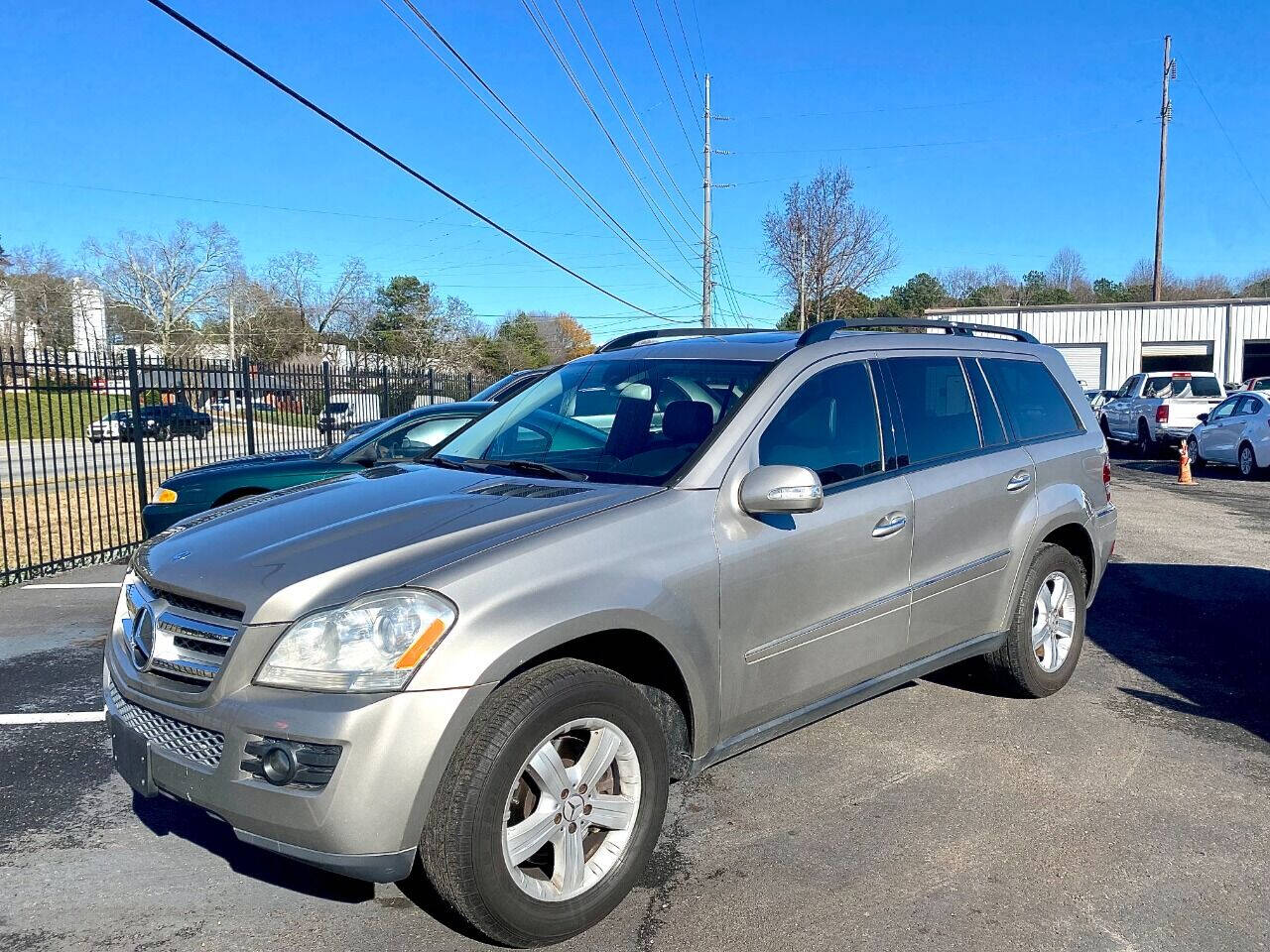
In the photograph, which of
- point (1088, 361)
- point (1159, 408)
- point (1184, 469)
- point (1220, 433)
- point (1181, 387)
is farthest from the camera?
point (1088, 361)

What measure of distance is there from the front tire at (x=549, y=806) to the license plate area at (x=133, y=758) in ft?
2.90

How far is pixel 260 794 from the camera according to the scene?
8.43ft

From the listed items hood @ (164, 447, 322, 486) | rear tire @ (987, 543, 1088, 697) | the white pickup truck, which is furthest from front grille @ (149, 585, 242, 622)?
the white pickup truck

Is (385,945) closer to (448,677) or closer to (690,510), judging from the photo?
(448,677)

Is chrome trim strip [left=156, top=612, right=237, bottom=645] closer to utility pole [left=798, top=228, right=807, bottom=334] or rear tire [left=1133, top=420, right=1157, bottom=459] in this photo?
rear tire [left=1133, top=420, right=1157, bottom=459]

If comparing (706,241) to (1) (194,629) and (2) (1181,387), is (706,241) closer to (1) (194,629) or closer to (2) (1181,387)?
(2) (1181,387)

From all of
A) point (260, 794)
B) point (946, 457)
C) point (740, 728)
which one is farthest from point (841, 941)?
point (946, 457)

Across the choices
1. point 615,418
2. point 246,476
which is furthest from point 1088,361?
point 615,418

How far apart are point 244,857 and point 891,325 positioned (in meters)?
3.51

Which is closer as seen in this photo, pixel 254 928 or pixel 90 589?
pixel 254 928

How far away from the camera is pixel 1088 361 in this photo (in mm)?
40688

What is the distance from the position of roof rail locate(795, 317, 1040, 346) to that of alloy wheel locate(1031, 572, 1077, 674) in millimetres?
1375

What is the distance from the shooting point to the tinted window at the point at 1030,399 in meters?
5.06

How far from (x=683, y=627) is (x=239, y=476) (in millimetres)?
5586
